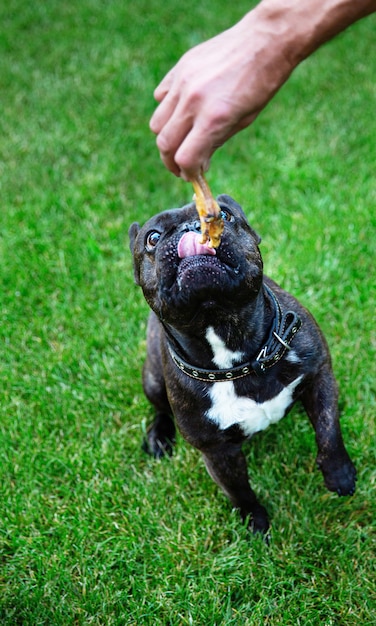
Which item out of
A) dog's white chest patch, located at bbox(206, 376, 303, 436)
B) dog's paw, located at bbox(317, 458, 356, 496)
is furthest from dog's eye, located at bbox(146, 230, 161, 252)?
dog's paw, located at bbox(317, 458, 356, 496)

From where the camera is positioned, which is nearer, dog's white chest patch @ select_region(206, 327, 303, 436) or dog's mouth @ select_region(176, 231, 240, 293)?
dog's mouth @ select_region(176, 231, 240, 293)

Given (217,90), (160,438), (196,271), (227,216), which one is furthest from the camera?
(160,438)

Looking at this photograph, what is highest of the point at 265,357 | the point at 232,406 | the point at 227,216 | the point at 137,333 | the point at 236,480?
the point at 227,216

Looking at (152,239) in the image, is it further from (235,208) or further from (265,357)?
(265,357)

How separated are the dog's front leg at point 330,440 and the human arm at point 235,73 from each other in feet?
4.34

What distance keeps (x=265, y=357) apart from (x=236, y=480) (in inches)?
24.9

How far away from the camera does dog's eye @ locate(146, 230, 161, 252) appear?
3.03 m

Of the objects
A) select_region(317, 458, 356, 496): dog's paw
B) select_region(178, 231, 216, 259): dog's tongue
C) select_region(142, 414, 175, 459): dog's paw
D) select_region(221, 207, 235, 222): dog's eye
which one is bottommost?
select_region(142, 414, 175, 459): dog's paw

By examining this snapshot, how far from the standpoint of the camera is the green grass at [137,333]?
10.6ft

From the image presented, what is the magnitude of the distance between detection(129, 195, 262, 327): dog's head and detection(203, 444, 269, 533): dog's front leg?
71cm

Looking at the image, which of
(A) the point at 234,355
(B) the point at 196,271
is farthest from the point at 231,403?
(B) the point at 196,271

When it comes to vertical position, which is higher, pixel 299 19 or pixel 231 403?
pixel 299 19

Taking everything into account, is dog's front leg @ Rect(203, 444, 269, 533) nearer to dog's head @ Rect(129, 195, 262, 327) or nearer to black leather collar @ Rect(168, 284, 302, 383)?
black leather collar @ Rect(168, 284, 302, 383)

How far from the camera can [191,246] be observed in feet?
8.64
